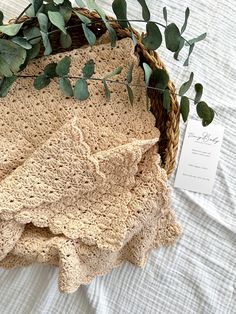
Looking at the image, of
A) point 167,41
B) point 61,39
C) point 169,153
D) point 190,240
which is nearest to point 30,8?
point 61,39

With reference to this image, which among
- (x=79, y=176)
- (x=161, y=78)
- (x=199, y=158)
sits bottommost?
(x=199, y=158)

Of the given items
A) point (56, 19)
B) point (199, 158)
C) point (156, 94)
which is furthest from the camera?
point (199, 158)

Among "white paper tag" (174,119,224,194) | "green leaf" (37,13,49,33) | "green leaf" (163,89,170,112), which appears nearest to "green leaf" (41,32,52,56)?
"green leaf" (37,13,49,33)

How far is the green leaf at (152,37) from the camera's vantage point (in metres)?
0.84

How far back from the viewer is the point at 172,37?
85 centimetres

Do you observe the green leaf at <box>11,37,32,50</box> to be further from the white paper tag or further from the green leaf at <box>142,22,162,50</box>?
the white paper tag

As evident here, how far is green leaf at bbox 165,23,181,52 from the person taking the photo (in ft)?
2.78

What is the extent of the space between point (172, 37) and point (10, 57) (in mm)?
275

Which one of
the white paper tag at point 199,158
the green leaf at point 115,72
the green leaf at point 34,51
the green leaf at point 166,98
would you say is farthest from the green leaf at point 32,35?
the white paper tag at point 199,158

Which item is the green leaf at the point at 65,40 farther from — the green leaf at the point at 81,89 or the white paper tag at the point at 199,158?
the white paper tag at the point at 199,158

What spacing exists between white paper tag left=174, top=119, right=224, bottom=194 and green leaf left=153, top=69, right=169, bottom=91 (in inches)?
7.0

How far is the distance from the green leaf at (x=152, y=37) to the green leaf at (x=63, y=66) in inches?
5.3

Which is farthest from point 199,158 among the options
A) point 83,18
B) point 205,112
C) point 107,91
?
point 83,18

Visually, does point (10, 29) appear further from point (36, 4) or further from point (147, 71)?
point (147, 71)
